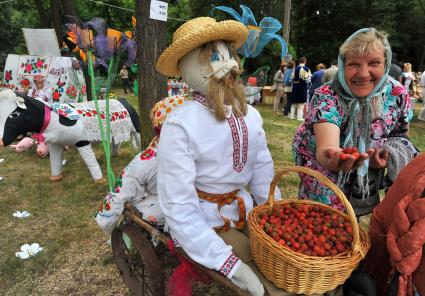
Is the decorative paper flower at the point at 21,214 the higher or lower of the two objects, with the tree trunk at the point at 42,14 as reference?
lower

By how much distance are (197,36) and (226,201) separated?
0.87m

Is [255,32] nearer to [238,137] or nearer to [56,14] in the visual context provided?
[238,137]

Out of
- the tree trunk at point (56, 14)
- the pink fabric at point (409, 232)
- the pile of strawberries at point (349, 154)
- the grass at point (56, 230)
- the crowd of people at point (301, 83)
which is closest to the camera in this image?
the pink fabric at point (409, 232)

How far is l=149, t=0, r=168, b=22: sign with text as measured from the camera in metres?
2.73

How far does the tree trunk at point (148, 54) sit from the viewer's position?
2.82 m

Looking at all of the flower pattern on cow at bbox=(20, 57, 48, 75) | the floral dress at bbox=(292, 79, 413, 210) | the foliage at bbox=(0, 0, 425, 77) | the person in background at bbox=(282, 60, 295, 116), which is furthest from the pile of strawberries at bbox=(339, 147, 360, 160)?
the foliage at bbox=(0, 0, 425, 77)

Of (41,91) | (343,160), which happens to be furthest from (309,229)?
(41,91)

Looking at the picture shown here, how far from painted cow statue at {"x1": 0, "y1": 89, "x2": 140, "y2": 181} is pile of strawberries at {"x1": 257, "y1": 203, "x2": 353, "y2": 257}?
3.22 meters

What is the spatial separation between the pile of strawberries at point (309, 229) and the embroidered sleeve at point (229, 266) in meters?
0.21

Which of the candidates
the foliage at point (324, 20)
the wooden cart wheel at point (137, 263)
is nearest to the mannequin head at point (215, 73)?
the wooden cart wheel at point (137, 263)

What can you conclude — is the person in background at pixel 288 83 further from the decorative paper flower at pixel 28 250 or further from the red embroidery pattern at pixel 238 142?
the red embroidery pattern at pixel 238 142

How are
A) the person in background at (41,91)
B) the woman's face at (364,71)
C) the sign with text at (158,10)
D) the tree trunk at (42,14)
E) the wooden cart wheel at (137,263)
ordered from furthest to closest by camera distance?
the tree trunk at (42,14) → the person in background at (41,91) → the sign with text at (158,10) → the wooden cart wheel at (137,263) → the woman's face at (364,71)

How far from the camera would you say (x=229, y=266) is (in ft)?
4.73

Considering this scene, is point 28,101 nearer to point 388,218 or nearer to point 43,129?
point 43,129
